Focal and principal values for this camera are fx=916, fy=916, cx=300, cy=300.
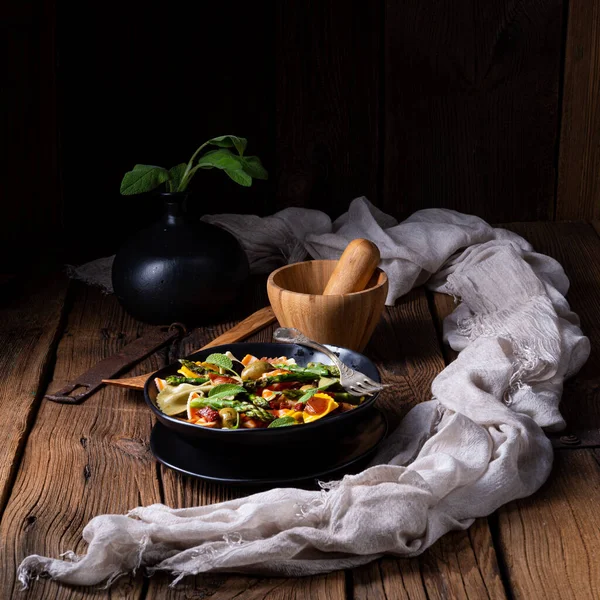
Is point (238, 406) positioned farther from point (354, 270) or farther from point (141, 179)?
point (141, 179)

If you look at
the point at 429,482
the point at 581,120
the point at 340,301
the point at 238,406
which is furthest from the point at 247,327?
the point at 581,120

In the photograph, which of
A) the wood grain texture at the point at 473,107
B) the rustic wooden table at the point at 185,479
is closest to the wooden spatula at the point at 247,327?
the rustic wooden table at the point at 185,479

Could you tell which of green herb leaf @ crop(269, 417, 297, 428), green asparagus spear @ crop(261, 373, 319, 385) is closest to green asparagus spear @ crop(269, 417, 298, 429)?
green herb leaf @ crop(269, 417, 297, 428)

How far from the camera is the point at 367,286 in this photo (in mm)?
1542

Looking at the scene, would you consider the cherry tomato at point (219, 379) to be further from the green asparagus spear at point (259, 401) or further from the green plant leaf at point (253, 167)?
the green plant leaf at point (253, 167)

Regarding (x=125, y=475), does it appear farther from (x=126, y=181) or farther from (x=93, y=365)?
(x=126, y=181)

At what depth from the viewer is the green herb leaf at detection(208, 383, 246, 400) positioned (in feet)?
3.73

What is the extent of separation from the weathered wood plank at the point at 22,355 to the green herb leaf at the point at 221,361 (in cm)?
27

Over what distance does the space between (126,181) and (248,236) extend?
42 centimetres

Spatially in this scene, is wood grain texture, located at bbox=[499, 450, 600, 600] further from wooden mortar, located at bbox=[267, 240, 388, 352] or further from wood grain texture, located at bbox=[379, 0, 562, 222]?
wood grain texture, located at bbox=[379, 0, 562, 222]

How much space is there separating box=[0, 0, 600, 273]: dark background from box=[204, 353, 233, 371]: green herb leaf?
84cm

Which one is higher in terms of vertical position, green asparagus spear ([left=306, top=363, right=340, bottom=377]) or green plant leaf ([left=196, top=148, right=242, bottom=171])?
green plant leaf ([left=196, top=148, right=242, bottom=171])

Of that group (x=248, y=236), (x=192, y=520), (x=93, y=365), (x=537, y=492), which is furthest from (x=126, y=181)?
(x=537, y=492)

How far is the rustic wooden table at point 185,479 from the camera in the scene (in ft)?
3.05
